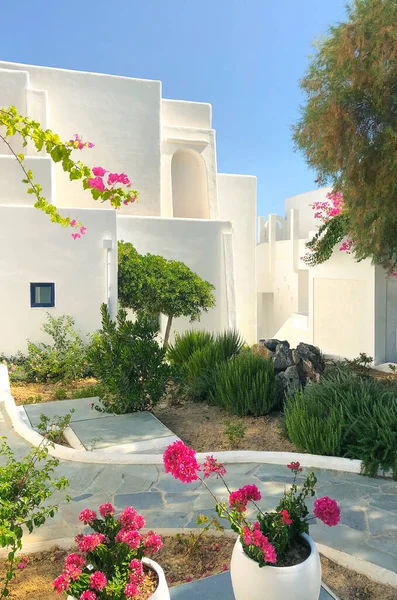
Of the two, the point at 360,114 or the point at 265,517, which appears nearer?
the point at 265,517

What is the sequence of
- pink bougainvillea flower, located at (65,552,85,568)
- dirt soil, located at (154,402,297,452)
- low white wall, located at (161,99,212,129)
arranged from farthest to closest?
1. low white wall, located at (161,99,212,129)
2. dirt soil, located at (154,402,297,452)
3. pink bougainvillea flower, located at (65,552,85,568)

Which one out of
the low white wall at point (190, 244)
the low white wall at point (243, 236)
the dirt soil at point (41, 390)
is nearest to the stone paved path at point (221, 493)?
the dirt soil at point (41, 390)

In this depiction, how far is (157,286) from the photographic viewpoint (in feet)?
40.2

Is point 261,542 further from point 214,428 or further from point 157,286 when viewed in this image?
point 157,286

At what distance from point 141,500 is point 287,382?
11.2ft

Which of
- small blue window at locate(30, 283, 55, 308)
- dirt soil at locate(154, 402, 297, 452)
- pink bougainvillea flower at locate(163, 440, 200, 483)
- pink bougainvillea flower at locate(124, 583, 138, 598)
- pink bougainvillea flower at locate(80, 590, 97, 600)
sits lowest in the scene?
dirt soil at locate(154, 402, 297, 452)

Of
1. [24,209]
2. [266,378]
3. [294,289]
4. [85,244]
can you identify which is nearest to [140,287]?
[85,244]

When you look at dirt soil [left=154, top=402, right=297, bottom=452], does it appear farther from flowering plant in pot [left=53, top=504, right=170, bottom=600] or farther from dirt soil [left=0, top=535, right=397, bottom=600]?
flowering plant in pot [left=53, top=504, right=170, bottom=600]

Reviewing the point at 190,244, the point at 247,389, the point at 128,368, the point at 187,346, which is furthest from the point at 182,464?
the point at 190,244

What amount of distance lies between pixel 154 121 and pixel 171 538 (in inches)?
579

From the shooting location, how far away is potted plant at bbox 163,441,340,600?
2.67 meters

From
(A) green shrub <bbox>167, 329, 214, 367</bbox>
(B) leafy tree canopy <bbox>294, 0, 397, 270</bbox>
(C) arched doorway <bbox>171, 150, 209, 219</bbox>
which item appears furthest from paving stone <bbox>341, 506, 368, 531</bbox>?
(C) arched doorway <bbox>171, 150, 209, 219</bbox>

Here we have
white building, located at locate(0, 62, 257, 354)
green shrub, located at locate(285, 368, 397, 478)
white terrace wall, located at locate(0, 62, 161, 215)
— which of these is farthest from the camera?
white terrace wall, located at locate(0, 62, 161, 215)

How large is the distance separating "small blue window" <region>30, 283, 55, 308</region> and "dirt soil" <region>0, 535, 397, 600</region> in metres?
7.32
